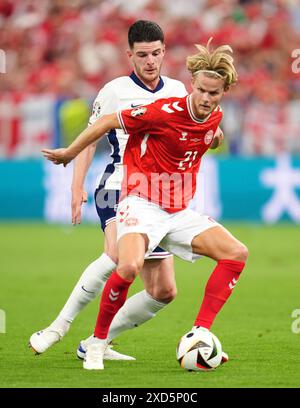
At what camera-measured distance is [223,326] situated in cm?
824

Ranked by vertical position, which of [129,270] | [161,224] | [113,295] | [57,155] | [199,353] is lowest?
[199,353]

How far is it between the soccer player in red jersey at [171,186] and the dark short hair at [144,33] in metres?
0.67

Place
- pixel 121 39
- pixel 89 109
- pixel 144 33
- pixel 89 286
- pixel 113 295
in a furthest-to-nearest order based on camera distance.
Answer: pixel 121 39
pixel 89 109
pixel 144 33
pixel 89 286
pixel 113 295

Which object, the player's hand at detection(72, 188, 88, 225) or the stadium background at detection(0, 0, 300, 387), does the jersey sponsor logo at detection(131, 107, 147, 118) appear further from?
the stadium background at detection(0, 0, 300, 387)

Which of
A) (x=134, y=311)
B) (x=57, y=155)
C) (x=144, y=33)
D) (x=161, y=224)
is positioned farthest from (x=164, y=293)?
(x=144, y=33)

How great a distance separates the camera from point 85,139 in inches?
247

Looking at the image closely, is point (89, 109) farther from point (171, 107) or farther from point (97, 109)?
point (171, 107)

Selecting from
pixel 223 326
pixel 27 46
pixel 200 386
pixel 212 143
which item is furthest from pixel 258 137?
pixel 200 386

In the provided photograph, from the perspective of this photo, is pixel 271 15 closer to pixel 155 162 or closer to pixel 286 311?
pixel 286 311

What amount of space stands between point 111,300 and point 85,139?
1.02 metres

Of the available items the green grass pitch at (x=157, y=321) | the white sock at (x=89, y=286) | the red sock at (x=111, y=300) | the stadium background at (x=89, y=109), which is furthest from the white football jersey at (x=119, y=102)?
the stadium background at (x=89, y=109)

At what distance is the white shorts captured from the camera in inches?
245

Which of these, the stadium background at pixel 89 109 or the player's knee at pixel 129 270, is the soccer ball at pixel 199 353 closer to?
the player's knee at pixel 129 270

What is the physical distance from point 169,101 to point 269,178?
421 inches
